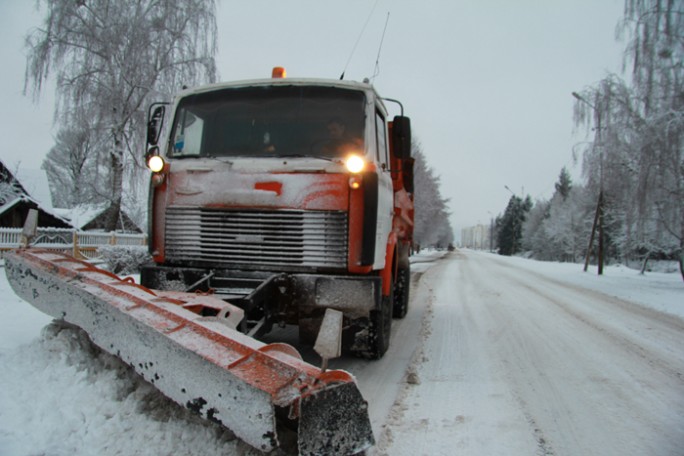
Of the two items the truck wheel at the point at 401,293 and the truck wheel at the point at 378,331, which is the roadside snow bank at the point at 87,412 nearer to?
the truck wheel at the point at 378,331

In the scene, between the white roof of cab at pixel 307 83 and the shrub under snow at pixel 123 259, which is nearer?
the white roof of cab at pixel 307 83

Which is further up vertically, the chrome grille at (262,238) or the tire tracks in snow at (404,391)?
the chrome grille at (262,238)

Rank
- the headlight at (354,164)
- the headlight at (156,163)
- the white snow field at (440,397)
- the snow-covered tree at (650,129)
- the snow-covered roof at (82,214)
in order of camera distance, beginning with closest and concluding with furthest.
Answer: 1. the white snow field at (440,397)
2. the headlight at (354,164)
3. the headlight at (156,163)
4. the snow-covered tree at (650,129)
5. the snow-covered roof at (82,214)

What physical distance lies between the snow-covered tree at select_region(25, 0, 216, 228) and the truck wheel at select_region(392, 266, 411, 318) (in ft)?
43.1

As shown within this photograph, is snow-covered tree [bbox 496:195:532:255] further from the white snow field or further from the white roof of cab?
the white roof of cab

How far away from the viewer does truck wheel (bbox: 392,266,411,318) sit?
632 centimetres

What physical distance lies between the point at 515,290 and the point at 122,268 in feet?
33.2

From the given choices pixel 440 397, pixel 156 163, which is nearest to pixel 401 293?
pixel 440 397

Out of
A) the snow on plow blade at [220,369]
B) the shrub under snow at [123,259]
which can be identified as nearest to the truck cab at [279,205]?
the snow on plow blade at [220,369]

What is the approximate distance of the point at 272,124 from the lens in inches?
155

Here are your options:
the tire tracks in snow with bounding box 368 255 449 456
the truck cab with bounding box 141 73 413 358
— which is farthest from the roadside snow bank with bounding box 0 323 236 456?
the tire tracks in snow with bounding box 368 255 449 456

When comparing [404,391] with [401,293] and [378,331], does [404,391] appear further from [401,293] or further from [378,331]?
[401,293]

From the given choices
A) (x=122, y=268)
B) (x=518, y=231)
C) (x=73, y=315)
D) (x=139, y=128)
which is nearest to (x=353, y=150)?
(x=73, y=315)

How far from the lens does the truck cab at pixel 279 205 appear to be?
3.39 m
